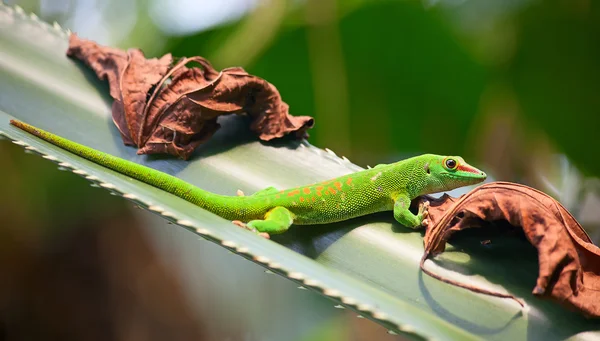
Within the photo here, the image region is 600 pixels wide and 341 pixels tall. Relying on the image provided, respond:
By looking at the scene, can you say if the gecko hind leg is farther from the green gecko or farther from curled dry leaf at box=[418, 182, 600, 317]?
curled dry leaf at box=[418, 182, 600, 317]

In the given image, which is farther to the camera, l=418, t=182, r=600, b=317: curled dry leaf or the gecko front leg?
the gecko front leg

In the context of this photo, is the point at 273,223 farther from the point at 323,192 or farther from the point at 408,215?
the point at 408,215

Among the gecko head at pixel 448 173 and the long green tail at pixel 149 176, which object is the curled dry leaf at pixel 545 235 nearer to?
the gecko head at pixel 448 173

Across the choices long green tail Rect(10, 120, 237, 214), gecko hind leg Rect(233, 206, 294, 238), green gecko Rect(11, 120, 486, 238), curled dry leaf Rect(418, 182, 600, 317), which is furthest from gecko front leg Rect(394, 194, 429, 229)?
long green tail Rect(10, 120, 237, 214)

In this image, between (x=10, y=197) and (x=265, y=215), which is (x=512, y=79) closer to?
(x=265, y=215)

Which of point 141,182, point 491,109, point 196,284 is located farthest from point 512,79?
point 196,284

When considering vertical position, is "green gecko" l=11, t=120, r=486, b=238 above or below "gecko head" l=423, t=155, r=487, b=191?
below

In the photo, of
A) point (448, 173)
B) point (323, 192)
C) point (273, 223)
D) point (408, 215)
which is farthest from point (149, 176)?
point (448, 173)

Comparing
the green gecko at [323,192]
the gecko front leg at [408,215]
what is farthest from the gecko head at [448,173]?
the gecko front leg at [408,215]
